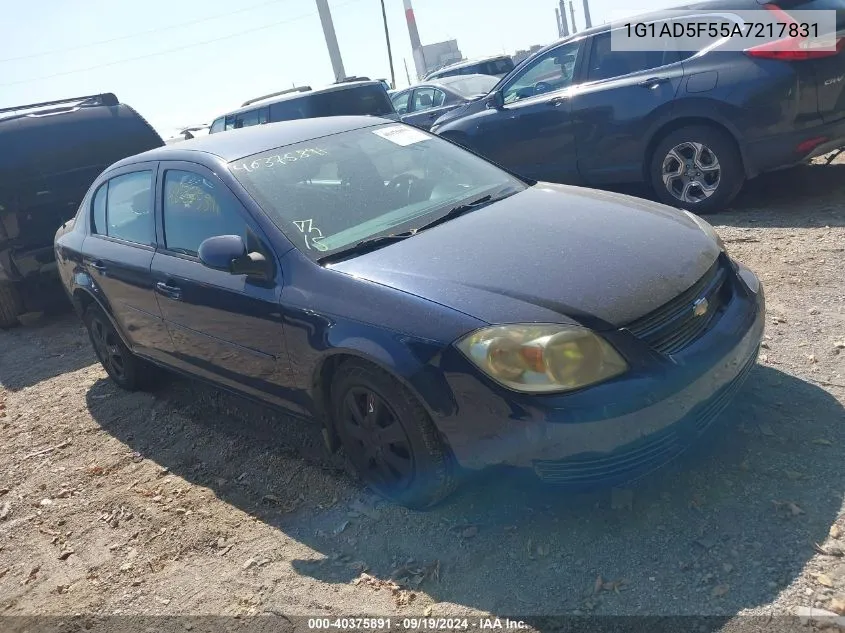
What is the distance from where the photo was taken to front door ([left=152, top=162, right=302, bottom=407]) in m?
3.31

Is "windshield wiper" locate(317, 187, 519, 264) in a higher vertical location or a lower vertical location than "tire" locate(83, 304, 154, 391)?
higher

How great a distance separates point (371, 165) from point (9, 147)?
16.6ft

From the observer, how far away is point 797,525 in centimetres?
256

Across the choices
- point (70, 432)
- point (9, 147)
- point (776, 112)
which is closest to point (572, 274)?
point (70, 432)

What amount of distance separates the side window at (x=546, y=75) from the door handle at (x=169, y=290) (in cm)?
466

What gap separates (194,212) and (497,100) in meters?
4.53

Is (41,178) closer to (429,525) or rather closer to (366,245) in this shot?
(366,245)

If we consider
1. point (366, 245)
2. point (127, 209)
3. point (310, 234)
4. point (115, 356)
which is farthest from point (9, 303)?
point (366, 245)

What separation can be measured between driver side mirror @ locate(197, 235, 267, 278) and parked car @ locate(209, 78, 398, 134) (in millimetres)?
6490

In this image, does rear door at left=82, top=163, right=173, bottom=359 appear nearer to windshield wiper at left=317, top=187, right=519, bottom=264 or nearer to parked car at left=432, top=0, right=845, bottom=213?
windshield wiper at left=317, top=187, right=519, bottom=264

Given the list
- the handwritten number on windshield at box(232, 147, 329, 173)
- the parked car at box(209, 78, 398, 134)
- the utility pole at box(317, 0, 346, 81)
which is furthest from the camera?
the utility pole at box(317, 0, 346, 81)

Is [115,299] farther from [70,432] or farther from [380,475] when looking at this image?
[380,475]

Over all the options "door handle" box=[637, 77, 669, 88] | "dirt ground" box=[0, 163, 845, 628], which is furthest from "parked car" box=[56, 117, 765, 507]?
"door handle" box=[637, 77, 669, 88]

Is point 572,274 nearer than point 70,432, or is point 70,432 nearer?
point 572,274
